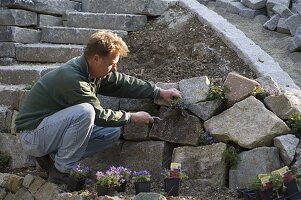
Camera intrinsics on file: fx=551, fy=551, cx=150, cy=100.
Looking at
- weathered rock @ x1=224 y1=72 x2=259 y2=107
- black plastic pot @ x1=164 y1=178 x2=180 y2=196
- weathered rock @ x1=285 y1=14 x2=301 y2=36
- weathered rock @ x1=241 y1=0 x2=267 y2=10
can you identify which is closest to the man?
weathered rock @ x1=224 y1=72 x2=259 y2=107

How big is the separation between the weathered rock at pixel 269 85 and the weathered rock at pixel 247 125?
0.57 feet

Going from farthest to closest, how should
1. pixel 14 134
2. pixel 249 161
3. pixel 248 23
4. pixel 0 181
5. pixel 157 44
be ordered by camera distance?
pixel 248 23, pixel 157 44, pixel 14 134, pixel 0 181, pixel 249 161

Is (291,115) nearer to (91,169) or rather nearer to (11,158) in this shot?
(91,169)

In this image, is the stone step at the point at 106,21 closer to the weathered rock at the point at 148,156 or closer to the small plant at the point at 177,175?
the weathered rock at the point at 148,156

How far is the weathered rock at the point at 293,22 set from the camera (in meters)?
7.17

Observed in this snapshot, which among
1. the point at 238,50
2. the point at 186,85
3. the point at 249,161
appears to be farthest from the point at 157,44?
the point at 249,161

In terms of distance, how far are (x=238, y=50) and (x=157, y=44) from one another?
1000 mm

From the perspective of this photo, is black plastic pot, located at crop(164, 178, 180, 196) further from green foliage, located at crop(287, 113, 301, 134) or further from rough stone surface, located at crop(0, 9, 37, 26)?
rough stone surface, located at crop(0, 9, 37, 26)

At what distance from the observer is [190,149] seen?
4809mm

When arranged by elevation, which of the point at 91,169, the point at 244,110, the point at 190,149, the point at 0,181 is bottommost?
the point at 0,181

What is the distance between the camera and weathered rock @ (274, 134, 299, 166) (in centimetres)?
443

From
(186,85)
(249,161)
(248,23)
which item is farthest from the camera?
(248,23)

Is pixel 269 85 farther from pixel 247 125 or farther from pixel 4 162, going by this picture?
pixel 4 162

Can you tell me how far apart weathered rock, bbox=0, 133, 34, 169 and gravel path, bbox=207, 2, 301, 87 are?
2.94m
